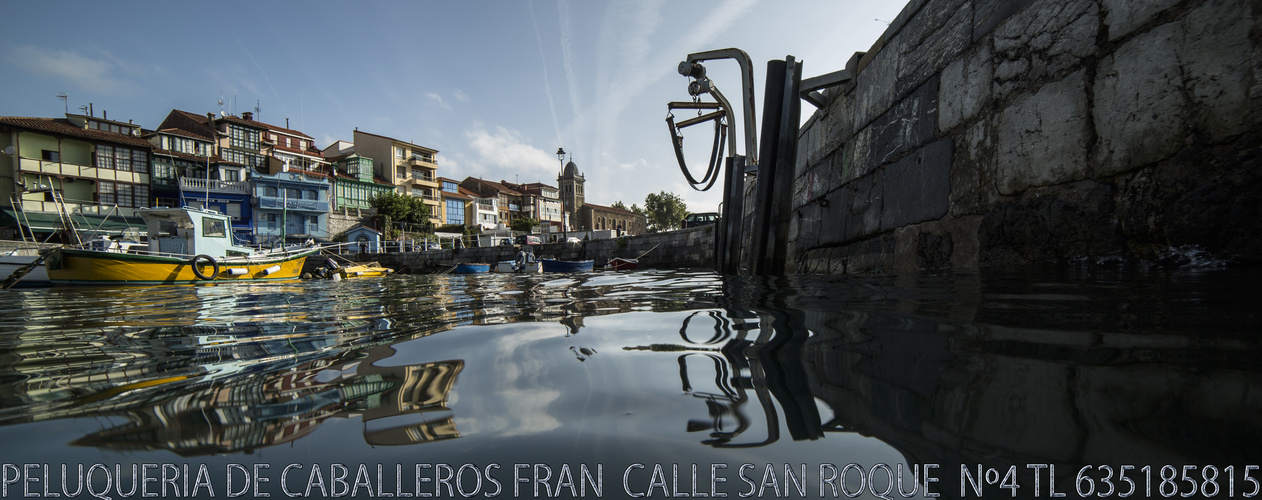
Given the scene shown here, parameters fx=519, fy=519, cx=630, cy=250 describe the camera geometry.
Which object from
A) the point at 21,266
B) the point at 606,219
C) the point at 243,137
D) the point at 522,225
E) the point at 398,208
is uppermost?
the point at 243,137

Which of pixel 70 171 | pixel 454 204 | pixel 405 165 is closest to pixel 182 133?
pixel 70 171

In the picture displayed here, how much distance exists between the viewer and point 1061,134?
8.98 feet

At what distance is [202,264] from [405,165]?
35.8 metres

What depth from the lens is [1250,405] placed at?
2.10 ft

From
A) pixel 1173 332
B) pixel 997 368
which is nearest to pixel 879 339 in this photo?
pixel 997 368

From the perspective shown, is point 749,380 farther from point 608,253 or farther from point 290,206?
point 290,206

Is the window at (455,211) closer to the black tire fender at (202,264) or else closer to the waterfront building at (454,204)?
the waterfront building at (454,204)

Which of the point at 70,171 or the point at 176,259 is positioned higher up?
the point at 70,171

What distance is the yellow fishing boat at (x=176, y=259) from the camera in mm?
10812

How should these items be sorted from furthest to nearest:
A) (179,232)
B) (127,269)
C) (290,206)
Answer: (290,206) < (179,232) < (127,269)

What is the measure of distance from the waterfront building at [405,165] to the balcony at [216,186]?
11258 mm

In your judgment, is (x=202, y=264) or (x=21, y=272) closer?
(x=21, y=272)

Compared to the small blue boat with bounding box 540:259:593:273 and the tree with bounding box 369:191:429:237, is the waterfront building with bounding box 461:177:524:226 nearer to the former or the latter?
the tree with bounding box 369:191:429:237

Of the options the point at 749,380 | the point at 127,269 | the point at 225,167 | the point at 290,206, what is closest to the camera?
the point at 749,380
